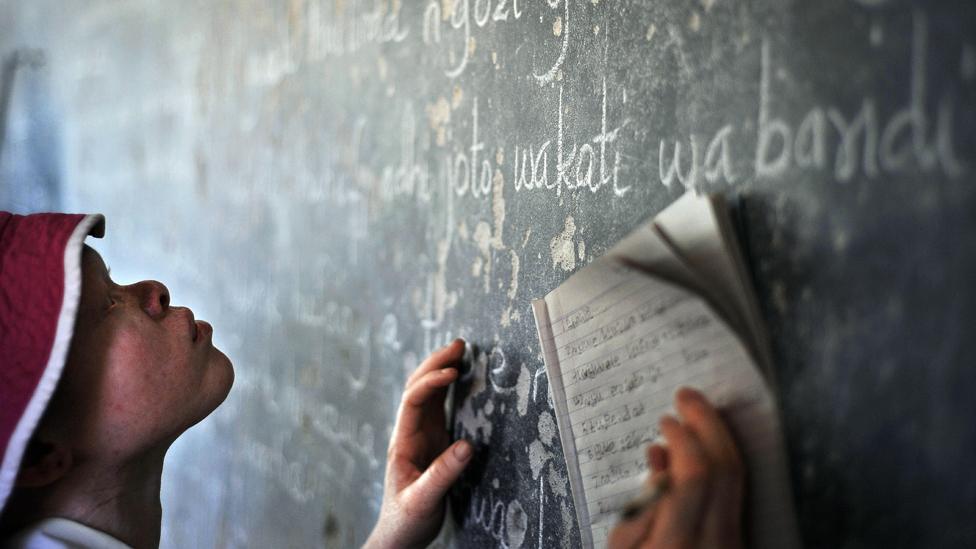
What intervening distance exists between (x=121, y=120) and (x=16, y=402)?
194 centimetres

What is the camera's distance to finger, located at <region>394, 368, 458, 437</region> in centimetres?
114

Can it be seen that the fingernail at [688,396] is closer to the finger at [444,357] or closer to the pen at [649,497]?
the pen at [649,497]

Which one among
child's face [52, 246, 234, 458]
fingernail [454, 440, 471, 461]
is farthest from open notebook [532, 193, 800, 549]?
child's face [52, 246, 234, 458]

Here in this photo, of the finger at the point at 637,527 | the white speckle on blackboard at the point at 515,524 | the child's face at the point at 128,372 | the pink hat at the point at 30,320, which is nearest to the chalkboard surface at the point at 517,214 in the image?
the white speckle on blackboard at the point at 515,524

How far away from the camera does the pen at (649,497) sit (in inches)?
24.3

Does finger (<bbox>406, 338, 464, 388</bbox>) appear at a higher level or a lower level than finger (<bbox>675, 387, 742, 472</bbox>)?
higher

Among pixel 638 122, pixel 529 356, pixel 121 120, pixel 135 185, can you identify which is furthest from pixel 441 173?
pixel 121 120

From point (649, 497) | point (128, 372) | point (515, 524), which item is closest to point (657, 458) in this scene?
point (649, 497)

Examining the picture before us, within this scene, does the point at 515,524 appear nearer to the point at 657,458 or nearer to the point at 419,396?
the point at 419,396

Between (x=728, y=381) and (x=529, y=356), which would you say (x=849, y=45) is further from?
(x=529, y=356)

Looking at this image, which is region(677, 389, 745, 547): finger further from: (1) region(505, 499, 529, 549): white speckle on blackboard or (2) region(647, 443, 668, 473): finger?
(1) region(505, 499, 529, 549): white speckle on blackboard

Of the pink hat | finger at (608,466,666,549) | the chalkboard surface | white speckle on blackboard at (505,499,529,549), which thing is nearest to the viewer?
the chalkboard surface

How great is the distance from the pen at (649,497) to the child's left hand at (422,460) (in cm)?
49

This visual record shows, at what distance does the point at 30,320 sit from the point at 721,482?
0.76 m
